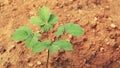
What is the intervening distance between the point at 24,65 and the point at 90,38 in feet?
1.86

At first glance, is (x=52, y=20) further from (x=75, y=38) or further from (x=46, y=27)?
(x=75, y=38)

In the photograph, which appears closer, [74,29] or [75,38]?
[74,29]

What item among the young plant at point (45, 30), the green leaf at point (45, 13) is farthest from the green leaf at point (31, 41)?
the green leaf at point (45, 13)

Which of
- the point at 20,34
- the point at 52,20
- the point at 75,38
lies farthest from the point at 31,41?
the point at 75,38

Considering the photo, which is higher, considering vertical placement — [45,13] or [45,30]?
[45,13]

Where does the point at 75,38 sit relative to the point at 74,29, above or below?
below

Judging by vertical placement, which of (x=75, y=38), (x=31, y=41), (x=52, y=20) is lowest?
(x=75, y=38)

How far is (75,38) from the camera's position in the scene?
218 cm

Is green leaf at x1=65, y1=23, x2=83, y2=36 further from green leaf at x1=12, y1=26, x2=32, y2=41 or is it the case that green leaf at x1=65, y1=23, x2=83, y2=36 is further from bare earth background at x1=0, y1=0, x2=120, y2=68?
bare earth background at x1=0, y1=0, x2=120, y2=68

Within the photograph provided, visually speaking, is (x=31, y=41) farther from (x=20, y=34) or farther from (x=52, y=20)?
(x=52, y=20)

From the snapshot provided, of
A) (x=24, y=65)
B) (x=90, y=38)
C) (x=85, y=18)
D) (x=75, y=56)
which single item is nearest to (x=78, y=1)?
(x=85, y=18)

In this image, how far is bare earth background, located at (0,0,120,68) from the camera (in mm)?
2049

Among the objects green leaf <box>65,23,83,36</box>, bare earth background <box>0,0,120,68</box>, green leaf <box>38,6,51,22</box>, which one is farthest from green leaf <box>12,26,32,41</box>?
bare earth background <box>0,0,120,68</box>

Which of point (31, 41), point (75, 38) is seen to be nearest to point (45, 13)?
point (31, 41)
